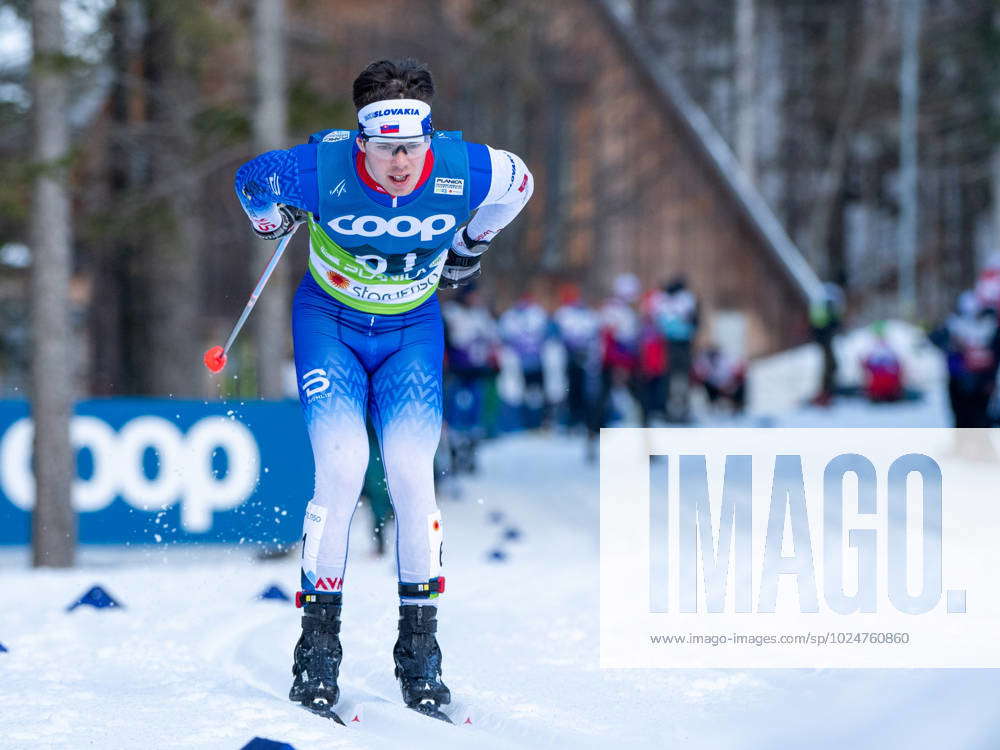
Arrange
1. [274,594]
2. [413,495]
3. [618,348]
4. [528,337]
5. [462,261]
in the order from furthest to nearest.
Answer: [528,337], [618,348], [274,594], [462,261], [413,495]

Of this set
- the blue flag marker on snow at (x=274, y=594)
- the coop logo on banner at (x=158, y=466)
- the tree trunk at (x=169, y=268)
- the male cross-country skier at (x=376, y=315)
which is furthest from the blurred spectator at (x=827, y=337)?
the male cross-country skier at (x=376, y=315)

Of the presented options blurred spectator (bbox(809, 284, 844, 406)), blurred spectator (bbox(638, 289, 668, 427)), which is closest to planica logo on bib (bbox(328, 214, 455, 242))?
blurred spectator (bbox(638, 289, 668, 427))

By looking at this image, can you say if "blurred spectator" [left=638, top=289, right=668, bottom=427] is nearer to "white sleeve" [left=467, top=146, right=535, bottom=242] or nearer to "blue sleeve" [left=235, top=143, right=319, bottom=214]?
"white sleeve" [left=467, top=146, right=535, bottom=242]

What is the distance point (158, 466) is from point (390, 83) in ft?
20.0

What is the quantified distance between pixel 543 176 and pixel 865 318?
1758cm

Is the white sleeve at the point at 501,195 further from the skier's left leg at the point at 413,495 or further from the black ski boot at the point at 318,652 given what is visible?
the black ski boot at the point at 318,652

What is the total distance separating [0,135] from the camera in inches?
508

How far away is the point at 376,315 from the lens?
4848 millimetres

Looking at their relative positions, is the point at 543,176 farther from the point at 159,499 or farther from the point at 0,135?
the point at 159,499

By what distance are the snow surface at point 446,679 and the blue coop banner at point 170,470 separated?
6.19 ft

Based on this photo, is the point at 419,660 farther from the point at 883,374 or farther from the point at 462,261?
the point at 883,374

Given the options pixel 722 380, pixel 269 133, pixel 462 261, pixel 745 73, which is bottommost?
pixel 722 380

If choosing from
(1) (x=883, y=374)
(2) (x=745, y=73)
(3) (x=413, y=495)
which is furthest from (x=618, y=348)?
(2) (x=745, y=73)

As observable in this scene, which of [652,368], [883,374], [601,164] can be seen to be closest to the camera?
[652,368]
